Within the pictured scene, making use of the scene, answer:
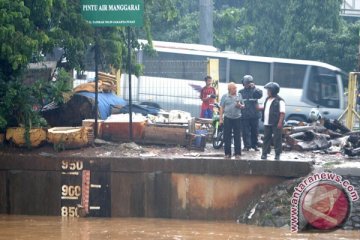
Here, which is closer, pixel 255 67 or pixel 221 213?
pixel 221 213

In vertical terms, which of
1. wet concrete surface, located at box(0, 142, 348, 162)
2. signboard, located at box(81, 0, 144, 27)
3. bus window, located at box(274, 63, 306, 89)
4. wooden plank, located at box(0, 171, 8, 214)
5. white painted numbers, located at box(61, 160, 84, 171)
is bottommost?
wooden plank, located at box(0, 171, 8, 214)

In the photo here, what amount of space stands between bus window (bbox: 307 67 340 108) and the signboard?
1589cm

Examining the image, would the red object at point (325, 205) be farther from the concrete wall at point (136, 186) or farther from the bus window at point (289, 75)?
the bus window at point (289, 75)

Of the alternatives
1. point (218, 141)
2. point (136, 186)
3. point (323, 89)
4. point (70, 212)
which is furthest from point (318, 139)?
point (323, 89)

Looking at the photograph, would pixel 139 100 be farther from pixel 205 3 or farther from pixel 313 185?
pixel 313 185

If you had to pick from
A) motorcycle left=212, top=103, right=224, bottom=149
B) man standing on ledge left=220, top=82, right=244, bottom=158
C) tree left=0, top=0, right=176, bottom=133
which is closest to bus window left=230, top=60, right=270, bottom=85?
tree left=0, top=0, right=176, bottom=133

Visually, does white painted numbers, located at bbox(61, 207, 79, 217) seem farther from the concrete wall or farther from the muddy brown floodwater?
the muddy brown floodwater

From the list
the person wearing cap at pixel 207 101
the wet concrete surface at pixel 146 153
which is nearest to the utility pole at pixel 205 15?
the person wearing cap at pixel 207 101

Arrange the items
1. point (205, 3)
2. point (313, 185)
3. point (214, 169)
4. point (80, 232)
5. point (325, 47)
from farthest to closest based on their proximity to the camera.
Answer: point (325, 47), point (205, 3), point (214, 169), point (80, 232), point (313, 185)

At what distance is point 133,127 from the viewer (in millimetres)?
18359

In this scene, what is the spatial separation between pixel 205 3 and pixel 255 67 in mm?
3145

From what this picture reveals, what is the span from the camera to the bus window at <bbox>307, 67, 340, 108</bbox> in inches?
1287

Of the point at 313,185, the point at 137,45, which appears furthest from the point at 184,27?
the point at 313,185

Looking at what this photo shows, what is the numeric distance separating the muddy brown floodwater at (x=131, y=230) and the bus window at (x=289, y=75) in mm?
16801
